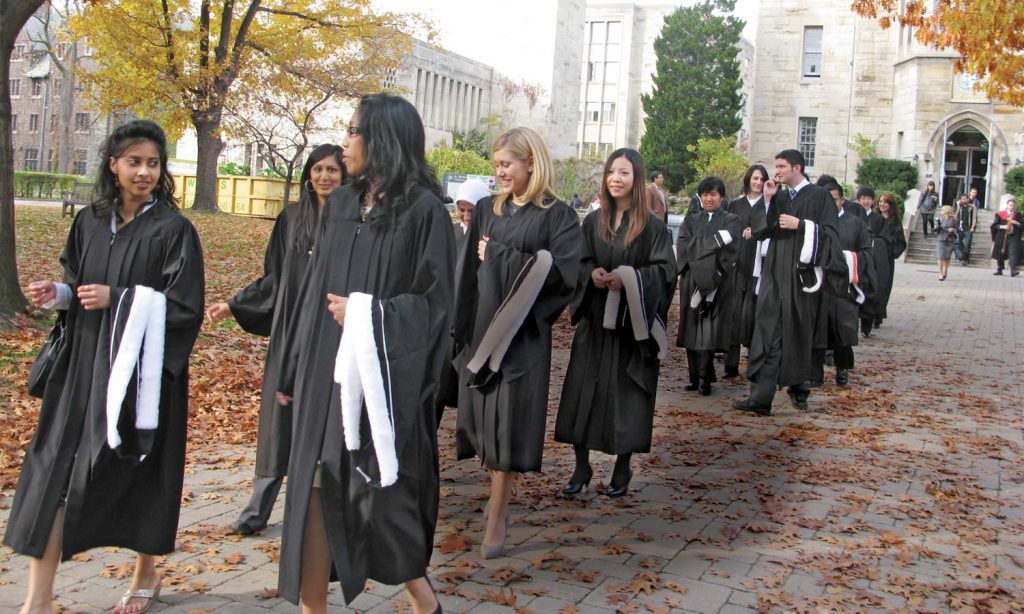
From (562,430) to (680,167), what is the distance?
63543 mm

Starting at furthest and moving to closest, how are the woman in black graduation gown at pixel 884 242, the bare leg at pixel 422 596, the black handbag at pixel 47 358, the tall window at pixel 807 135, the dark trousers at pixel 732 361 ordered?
1. the tall window at pixel 807 135
2. the woman in black graduation gown at pixel 884 242
3. the dark trousers at pixel 732 361
4. the black handbag at pixel 47 358
5. the bare leg at pixel 422 596

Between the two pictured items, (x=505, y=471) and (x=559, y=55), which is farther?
(x=559, y=55)

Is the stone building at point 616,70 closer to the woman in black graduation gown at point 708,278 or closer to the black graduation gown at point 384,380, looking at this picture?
the woman in black graduation gown at point 708,278

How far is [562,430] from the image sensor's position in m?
6.49

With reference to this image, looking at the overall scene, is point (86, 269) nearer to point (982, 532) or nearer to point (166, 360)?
point (166, 360)

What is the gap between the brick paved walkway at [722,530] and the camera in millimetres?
4727

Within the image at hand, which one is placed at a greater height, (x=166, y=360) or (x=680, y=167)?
(x=680, y=167)

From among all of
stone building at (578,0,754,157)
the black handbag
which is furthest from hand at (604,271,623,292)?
stone building at (578,0,754,157)

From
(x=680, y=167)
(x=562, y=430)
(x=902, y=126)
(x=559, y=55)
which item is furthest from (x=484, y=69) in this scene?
(x=562, y=430)

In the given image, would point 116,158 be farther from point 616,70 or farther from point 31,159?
point 616,70

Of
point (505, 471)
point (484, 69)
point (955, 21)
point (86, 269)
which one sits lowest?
point (505, 471)

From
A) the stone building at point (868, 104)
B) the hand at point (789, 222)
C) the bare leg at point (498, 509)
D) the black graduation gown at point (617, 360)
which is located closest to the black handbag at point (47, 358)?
the bare leg at point (498, 509)

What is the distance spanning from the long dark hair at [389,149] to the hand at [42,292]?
4.26 feet

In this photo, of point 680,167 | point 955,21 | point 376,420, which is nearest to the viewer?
point 376,420
